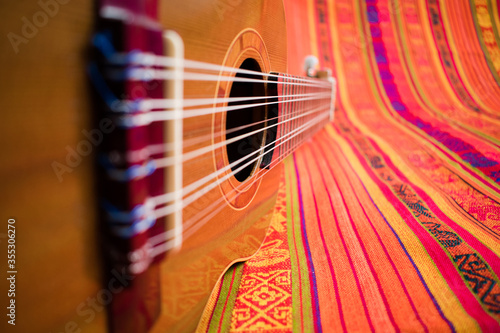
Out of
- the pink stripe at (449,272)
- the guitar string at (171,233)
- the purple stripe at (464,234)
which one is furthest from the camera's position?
the purple stripe at (464,234)

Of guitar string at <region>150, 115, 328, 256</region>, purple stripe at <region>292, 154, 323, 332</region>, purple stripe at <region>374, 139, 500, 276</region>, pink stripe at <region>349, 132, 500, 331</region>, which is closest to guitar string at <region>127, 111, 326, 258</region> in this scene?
guitar string at <region>150, 115, 328, 256</region>

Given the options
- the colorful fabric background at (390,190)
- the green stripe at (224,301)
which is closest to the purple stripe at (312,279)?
the colorful fabric background at (390,190)

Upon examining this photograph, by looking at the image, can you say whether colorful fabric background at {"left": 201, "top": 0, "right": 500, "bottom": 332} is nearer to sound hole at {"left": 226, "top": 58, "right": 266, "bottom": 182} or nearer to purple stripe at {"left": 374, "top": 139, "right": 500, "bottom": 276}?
purple stripe at {"left": 374, "top": 139, "right": 500, "bottom": 276}

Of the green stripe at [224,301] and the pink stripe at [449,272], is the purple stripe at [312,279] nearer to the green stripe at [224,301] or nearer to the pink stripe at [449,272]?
the green stripe at [224,301]

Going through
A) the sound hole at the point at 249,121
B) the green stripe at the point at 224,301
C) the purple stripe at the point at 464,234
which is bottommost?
the green stripe at the point at 224,301

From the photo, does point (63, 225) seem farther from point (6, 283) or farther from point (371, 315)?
point (371, 315)

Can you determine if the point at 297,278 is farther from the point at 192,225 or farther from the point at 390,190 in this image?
A: the point at 390,190

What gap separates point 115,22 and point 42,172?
0.45ft

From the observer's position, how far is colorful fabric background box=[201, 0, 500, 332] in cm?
51

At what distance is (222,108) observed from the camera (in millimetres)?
441

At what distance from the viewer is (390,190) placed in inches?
37.9

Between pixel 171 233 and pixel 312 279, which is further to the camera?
pixel 312 279

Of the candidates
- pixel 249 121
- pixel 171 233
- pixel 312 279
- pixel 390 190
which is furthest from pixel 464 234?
pixel 171 233

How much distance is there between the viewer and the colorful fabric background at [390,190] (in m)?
0.51
